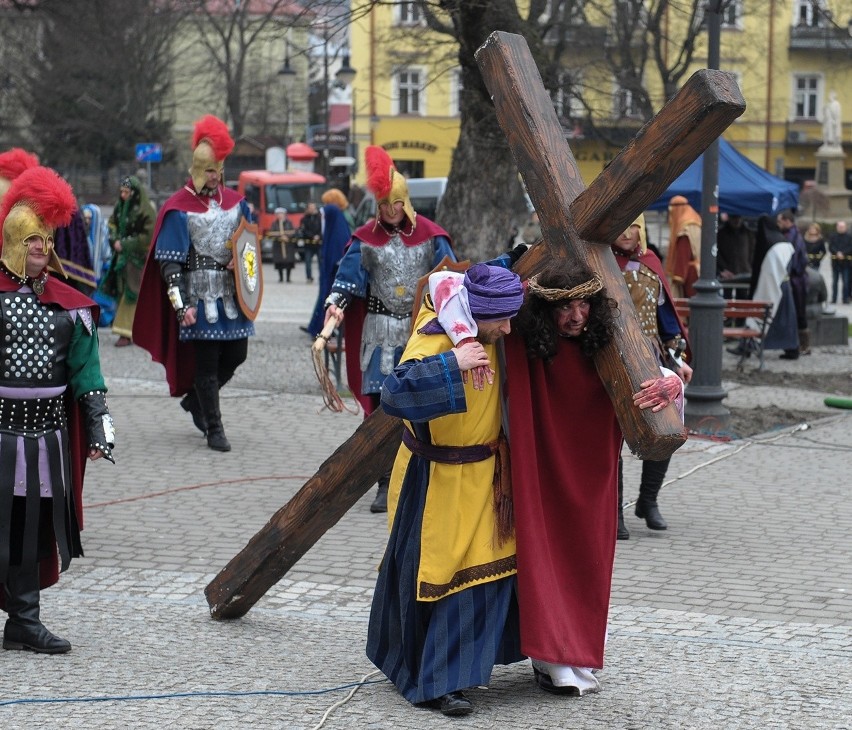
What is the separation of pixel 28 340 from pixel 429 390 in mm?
1687

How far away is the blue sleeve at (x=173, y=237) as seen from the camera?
905 cm

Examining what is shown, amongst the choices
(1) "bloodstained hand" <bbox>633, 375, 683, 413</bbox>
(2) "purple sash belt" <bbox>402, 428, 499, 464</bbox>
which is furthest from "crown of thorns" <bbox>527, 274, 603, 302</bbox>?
(2) "purple sash belt" <bbox>402, 428, 499, 464</bbox>

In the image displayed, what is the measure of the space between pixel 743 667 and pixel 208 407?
5.13m

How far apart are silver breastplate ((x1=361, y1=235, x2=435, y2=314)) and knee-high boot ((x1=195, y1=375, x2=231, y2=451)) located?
1.95m

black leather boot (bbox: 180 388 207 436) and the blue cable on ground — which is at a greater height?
black leather boot (bbox: 180 388 207 436)

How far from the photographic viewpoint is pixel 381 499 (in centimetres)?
811

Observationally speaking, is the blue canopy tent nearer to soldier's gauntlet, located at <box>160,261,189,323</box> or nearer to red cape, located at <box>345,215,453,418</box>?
soldier's gauntlet, located at <box>160,261,189,323</box>

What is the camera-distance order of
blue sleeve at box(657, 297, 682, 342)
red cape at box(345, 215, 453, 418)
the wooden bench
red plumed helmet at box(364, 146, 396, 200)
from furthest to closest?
the wooden bench < red cape at box(345, 215, 453, 418) < red plumed helmet at box(364, 146, 396, 200) < blue sleeve at box(657, 297, 682, 342)

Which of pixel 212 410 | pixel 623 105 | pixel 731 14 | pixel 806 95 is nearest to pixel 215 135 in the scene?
pixel 212 410

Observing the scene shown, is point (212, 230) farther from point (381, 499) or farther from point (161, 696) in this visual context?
point (161, 696)

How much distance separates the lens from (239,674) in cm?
501

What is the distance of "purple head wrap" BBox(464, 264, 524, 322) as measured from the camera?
4.41m

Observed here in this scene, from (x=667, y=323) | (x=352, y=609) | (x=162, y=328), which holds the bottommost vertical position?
(x=352, y=609)

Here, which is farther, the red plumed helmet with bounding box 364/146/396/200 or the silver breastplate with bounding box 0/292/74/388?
the red plumed helmet with bounding box 364/146/396/200
